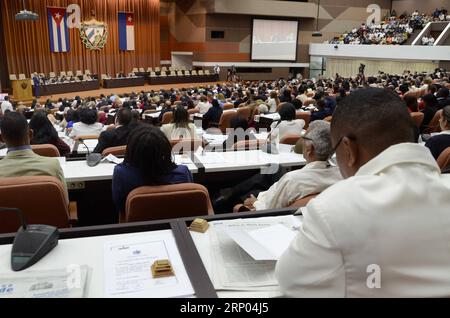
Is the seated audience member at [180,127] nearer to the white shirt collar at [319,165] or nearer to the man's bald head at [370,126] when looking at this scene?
the white shirt collar at [319,165]

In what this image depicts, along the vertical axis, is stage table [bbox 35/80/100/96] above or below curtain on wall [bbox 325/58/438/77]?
below

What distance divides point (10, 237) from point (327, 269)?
121 centimetres

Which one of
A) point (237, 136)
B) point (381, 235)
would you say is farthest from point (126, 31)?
point (381, 235)

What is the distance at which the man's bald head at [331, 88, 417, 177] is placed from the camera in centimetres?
117

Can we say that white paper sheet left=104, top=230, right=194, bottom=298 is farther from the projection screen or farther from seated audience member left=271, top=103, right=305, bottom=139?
the projection screen

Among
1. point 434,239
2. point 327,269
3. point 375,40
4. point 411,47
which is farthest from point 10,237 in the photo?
point 375,40

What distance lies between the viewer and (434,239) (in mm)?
1036

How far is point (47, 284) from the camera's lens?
1.24m

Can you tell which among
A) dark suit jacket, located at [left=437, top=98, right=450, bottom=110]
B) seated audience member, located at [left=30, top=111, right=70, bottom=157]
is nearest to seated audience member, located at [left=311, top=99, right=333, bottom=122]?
dark suit jacket, located at [left=437, top=98, right=450, bottom=110]

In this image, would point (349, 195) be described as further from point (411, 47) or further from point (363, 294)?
point (411, 47)

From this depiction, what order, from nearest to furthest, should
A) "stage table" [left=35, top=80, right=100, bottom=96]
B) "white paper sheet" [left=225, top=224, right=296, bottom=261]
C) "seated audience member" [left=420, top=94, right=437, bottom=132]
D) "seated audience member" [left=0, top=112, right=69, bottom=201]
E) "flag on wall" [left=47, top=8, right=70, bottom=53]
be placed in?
"white paper sheet" [left=225, top=224, right=296, bottom=261], "seated audience member" [left=0, top=112, right=69, bottom=201], "seated audience member" [left=420, top=94, right=437, bottom=132], "stage table" [left=35, top=80, right=100, bottom=96], "flag on wall" [left=47, top=8, right=70, bottom=53]

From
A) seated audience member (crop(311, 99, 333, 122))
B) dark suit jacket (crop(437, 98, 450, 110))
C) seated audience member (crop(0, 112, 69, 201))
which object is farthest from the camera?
dark suit jacket (crop(437, 98, 450, 110))

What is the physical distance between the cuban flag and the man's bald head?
21099mm

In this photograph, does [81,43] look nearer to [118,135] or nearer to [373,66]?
[373,66]
